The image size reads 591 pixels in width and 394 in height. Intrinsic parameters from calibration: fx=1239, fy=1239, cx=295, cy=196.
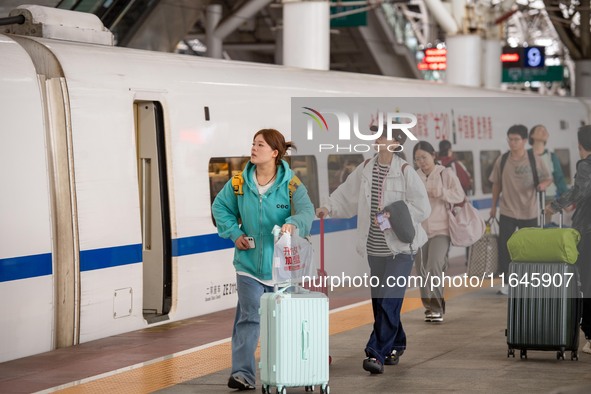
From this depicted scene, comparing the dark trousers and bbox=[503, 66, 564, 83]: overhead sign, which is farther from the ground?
bbox=[503, 66, 564, 83]: overhead sign

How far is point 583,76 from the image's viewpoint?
39.8 m

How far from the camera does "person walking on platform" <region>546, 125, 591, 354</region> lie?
8.98m

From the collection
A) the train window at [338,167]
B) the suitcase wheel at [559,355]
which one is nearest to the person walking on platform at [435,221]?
the suitcase wheel at [559,355]

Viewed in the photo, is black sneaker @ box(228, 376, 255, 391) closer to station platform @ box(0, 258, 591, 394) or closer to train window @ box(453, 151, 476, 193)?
station platform @ box(0, 258, 591, 394)

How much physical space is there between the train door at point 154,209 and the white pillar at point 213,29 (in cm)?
1988

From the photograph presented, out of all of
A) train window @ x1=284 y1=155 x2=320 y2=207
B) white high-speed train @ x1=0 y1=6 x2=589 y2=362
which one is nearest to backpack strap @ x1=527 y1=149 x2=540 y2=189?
white high-speed train @ x1=0 y1=6 x2=589 y2=362

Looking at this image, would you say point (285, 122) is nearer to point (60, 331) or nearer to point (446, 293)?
point (446, 293)

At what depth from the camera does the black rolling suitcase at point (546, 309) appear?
28.2 feet

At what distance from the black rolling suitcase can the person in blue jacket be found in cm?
200

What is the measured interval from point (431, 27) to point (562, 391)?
130ft

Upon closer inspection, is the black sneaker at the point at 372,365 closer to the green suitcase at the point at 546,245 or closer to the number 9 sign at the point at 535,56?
the green suitcase at the point at 546,245

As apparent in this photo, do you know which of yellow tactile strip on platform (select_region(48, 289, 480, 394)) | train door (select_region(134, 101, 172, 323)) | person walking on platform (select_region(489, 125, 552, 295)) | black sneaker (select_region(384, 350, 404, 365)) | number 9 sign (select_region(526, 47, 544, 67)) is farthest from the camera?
number 9 sign (select_region(526, 47, 544, 67))

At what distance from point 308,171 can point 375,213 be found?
15.0ft

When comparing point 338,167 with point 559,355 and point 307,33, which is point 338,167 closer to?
point 559,355
